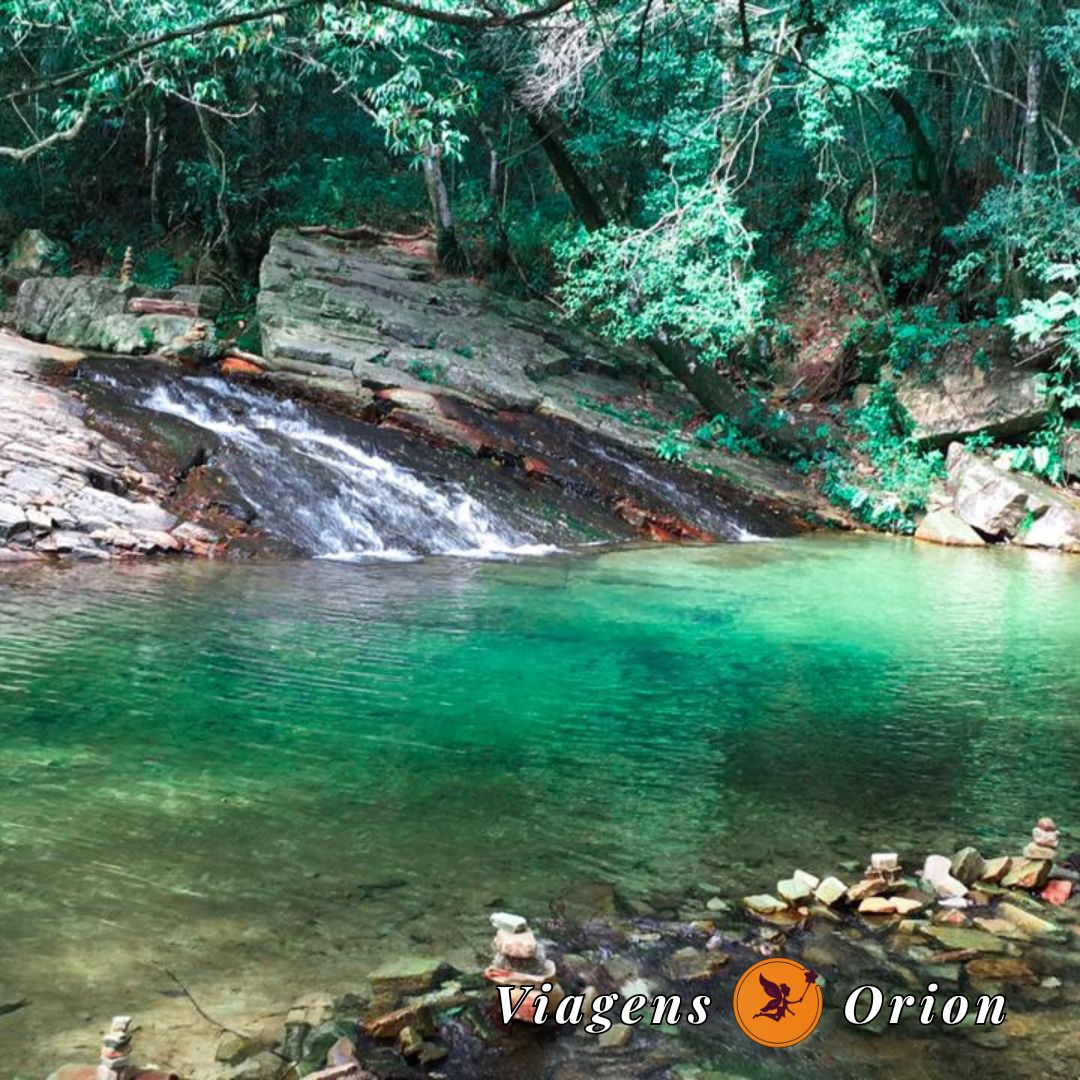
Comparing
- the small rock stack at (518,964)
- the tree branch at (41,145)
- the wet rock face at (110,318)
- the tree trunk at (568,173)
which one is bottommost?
the small rock stack at (518,964)

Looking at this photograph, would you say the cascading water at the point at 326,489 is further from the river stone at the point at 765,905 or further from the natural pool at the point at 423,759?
the river stone at the point at 765,905

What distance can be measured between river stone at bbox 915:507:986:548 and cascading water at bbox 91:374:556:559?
5.45 metres

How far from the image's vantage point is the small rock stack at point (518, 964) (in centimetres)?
246

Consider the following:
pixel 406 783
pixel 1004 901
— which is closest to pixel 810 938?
pixel 1004 901

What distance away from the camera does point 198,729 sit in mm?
4613

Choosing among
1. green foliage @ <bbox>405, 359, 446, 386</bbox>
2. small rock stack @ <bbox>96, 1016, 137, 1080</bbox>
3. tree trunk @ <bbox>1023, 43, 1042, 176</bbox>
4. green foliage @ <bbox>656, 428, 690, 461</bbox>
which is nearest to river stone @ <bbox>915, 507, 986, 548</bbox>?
green foliage @ <bbox>656, 428, 690, 461</bbox>

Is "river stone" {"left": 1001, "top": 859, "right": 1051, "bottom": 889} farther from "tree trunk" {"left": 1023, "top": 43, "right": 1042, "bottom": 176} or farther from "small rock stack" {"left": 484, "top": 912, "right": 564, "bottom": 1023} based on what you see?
"tree trunk" {"left": 1023, "top": 43, "right": 1042, "bottom": 176}

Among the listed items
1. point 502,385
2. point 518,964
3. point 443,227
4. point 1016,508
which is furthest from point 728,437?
point 518,964

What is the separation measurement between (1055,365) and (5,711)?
14.1m

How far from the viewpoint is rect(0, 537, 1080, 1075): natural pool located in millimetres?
2814

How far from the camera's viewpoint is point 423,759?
4.33m

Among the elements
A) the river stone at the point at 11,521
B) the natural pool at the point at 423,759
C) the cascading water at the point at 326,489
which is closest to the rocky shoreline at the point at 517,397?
the cascading water at the point at 326,489

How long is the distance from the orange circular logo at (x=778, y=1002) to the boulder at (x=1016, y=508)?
38.3 ft

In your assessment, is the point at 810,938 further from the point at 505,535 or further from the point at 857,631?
the point at 505,535
